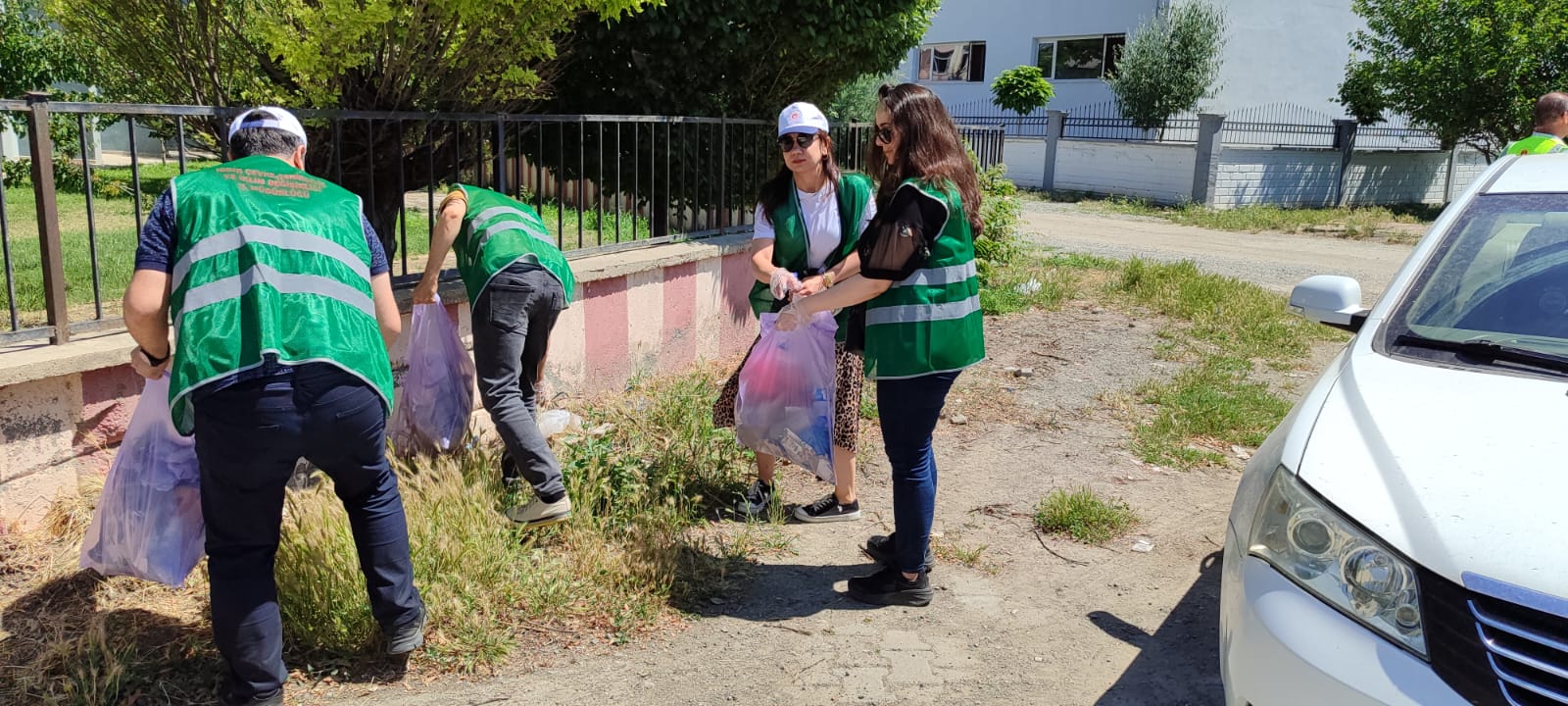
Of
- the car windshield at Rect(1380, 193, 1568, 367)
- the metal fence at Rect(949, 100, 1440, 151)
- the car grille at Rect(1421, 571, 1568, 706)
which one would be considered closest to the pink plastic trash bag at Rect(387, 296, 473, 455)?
the car windshield at Rect(1380, 193, 1568, 367)

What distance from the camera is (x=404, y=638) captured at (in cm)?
302

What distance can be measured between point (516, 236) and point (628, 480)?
1.02 meters

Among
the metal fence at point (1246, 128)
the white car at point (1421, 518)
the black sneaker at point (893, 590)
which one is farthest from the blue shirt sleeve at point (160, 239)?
the metal fence at point (1246, 128)

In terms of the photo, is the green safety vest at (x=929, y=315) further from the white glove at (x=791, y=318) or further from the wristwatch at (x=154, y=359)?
the wristwatch at (x=154, y=359)

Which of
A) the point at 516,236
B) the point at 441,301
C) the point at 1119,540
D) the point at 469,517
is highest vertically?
the point at 516,236

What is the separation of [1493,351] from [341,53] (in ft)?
12.8

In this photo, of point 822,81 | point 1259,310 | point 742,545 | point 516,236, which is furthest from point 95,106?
point 1259,310

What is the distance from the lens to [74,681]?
280 cm

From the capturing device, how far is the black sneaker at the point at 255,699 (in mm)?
2740

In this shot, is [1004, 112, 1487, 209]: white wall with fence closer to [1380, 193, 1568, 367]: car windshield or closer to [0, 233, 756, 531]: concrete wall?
[0, 233, 756, 531]: concrete wall

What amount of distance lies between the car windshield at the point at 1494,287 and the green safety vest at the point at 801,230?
191 cm

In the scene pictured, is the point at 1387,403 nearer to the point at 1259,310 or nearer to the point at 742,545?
the point at 742,545

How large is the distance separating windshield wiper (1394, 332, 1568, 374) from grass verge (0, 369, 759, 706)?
223cm

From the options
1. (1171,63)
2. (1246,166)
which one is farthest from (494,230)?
(1171,63)
